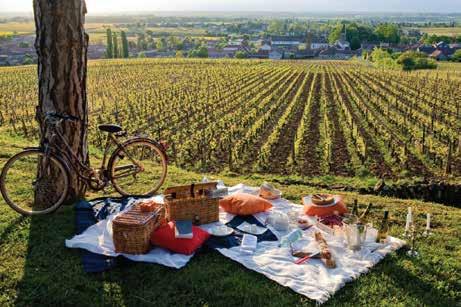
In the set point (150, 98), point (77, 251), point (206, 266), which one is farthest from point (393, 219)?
point (150, 98)

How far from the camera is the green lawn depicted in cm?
452

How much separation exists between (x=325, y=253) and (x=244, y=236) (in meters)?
1.04

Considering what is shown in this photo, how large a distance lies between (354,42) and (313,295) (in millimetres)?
119514

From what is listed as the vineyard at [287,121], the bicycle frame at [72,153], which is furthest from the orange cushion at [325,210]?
the vineyard at [287,121]

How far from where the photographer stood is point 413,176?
12555 millimetres

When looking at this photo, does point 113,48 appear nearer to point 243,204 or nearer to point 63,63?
point 63,63

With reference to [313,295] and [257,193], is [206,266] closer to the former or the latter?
[313,295]

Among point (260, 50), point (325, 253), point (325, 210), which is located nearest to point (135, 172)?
point (325, 210)

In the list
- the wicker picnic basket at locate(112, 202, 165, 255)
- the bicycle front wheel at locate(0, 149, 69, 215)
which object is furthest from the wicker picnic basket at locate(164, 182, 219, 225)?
the bicycle front wheel at locate(0, 149, 69, 215)

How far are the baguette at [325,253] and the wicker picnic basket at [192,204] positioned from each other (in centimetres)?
142

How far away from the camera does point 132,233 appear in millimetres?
5137

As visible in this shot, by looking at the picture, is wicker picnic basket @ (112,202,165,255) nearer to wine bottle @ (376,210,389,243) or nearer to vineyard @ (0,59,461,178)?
wine bottle @ (376,210,389,243)

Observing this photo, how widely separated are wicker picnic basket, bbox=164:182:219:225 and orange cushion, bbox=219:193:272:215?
343 mm

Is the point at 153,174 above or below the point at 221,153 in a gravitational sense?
above
